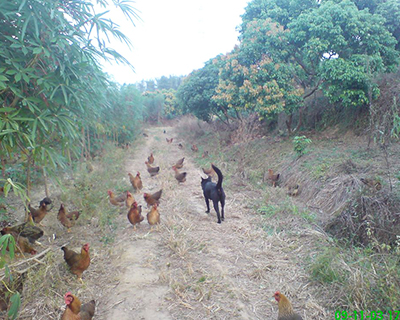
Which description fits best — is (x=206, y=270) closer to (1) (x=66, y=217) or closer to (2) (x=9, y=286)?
(2) (x=9, y=286)

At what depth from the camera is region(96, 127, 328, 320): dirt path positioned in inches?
118

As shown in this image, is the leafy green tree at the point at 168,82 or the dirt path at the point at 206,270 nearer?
the dirt path at the point at 206,270

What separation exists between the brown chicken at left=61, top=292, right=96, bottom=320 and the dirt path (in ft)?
0.67

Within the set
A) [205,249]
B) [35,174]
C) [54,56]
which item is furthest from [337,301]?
[35,174]

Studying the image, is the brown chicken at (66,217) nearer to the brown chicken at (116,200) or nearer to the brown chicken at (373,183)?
the brown chicken at (116,200)

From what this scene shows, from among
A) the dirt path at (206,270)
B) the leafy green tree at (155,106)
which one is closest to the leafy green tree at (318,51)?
the dirt path at (206,270)

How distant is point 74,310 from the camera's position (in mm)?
2662

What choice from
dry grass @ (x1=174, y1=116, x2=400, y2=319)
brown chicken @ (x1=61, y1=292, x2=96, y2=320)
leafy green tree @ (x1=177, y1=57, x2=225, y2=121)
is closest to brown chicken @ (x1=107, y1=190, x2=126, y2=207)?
dry grass @ (x1=174, y1=116, x2=400, y2=319)

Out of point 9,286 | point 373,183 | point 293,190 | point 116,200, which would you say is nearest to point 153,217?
point 116,200

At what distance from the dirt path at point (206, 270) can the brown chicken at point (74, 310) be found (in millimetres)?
204

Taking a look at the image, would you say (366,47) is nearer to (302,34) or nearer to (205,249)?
(302,34)

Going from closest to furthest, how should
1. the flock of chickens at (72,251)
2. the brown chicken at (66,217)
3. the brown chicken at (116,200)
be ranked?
the flock of chickens at (72,251)
the brown chicken at (66,217)
the brown chicken at (116,200)

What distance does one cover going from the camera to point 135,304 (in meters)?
3.05

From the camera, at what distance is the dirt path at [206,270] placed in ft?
9.81
